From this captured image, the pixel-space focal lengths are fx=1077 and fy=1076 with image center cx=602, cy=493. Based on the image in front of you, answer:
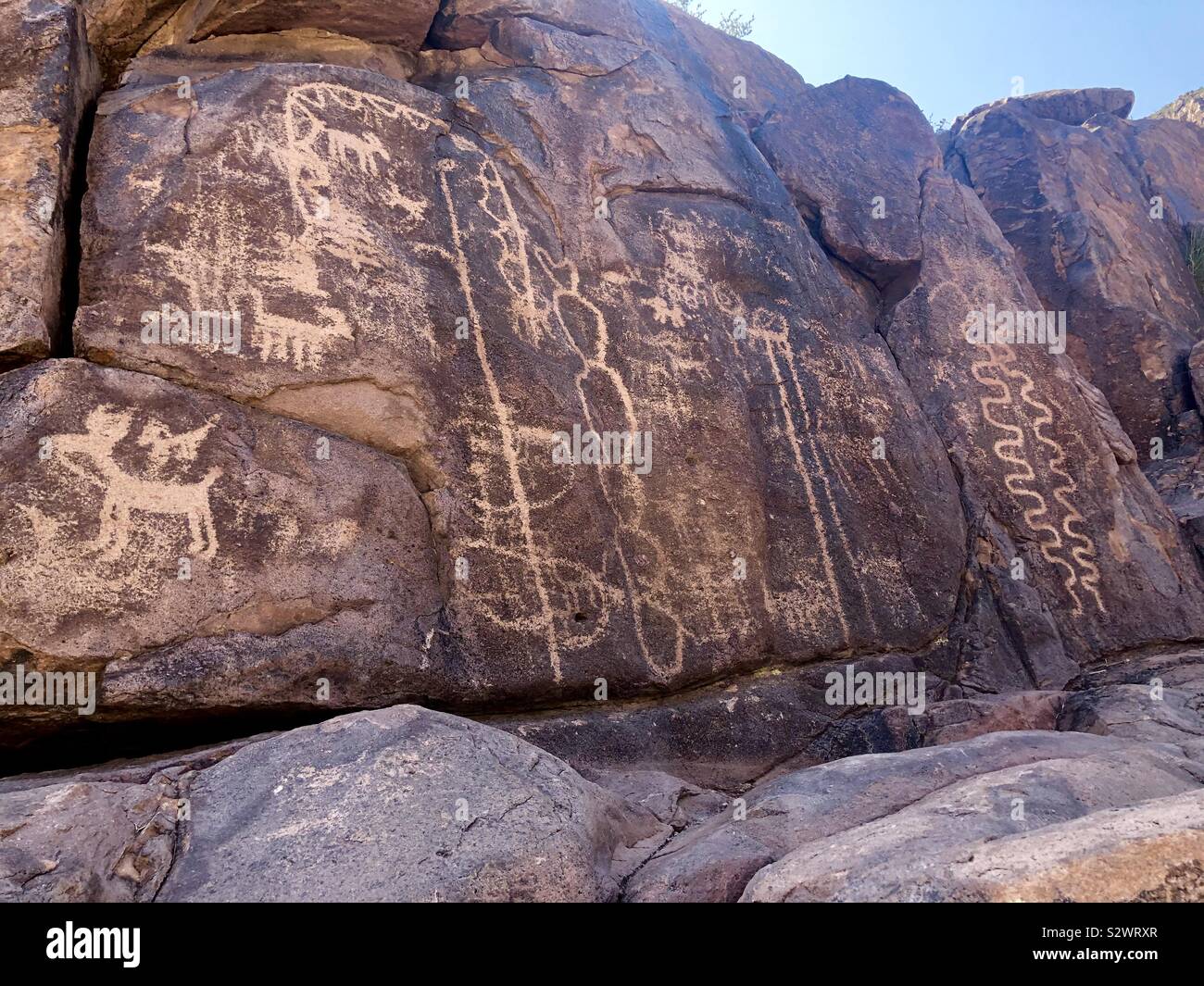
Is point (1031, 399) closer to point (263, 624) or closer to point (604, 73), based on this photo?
point (604, 73)

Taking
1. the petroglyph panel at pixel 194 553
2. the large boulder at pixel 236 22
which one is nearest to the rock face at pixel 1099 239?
the large boulder at pixel 236 22

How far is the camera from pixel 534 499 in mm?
4539

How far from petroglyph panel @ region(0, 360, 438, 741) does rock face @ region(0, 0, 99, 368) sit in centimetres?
22

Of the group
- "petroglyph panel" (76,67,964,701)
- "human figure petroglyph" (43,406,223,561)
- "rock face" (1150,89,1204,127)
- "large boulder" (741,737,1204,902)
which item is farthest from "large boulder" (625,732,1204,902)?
"rock face" (1150,89,1204,127)

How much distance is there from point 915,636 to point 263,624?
3.08 meters

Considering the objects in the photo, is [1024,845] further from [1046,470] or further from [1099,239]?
[1099,239]

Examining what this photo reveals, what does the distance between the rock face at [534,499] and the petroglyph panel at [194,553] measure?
1cm

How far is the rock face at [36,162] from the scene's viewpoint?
3.79 meters

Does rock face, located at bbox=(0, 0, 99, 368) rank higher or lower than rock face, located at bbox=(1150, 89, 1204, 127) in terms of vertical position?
lower

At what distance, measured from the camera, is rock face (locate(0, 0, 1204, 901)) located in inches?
112

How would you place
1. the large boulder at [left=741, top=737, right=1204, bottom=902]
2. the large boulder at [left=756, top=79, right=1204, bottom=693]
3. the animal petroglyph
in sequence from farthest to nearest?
1. the large boulder at [left=756, top=79, right=1204, bottom=693]
2. the animal petroglyph
3. the large boulder at [left=741, top=737, right=1204, bottom=902]

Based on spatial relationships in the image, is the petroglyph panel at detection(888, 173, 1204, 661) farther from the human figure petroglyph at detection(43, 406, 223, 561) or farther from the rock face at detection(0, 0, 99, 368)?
the rock face at detection(0, 0, 99, 368)

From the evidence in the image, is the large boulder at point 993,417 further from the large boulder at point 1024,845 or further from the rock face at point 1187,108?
the rock face at point 1187,108

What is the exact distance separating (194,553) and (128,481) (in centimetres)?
33
